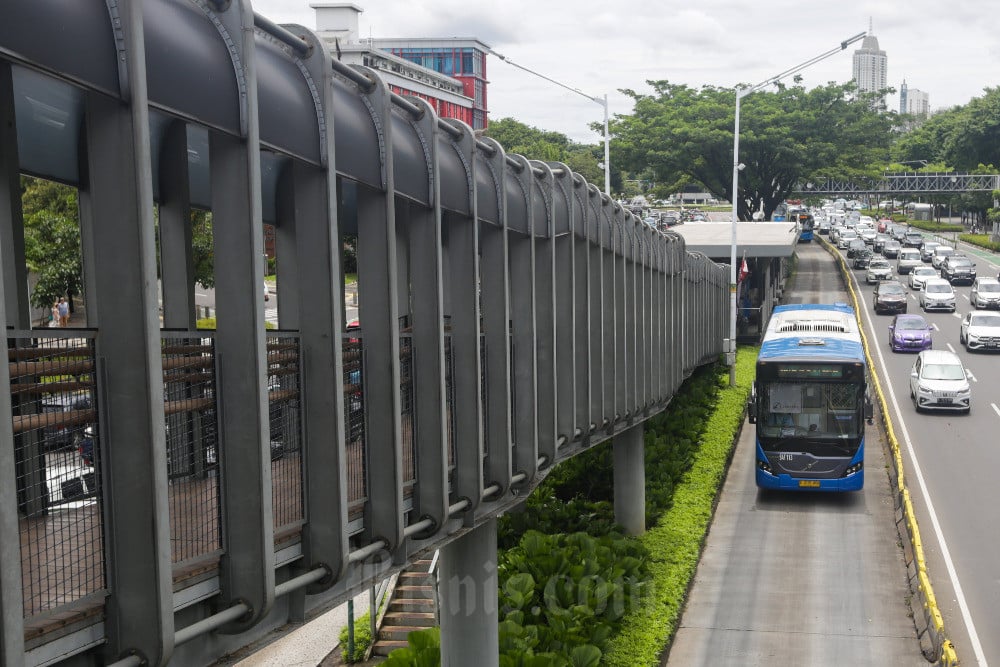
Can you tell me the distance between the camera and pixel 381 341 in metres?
8.83

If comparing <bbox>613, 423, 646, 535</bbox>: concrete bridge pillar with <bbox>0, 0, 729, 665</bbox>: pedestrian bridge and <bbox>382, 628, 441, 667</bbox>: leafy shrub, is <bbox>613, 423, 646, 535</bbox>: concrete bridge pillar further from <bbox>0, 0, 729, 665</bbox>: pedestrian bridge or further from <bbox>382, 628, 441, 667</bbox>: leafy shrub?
<bbox>0, 0, 729, 665</bbox>: pedestrian bridge

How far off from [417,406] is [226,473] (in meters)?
3.27

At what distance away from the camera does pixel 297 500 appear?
8078 millimetres

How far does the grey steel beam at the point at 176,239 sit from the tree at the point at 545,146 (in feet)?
244

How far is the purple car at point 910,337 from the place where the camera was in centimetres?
4425

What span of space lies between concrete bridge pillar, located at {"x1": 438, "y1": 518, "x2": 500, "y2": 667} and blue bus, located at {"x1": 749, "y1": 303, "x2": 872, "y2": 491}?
1217cm

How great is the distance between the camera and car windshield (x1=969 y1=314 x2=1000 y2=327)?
44484 mm

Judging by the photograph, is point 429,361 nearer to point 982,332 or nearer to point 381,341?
point 381,341

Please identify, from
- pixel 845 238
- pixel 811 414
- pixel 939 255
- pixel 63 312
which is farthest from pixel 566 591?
pixel 845 238

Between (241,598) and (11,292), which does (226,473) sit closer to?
(241,598)

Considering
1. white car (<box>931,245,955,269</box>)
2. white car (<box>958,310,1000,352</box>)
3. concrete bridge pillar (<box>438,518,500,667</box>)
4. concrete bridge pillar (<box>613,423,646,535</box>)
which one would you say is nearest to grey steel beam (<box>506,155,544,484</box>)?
concrete bridge pillar (<box>438,518,500,667</box>)

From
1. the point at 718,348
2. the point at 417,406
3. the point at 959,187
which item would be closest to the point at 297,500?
the point at 417,406

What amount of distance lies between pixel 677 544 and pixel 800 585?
2483 mm

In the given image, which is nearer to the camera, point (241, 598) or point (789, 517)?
point (241, 598)
